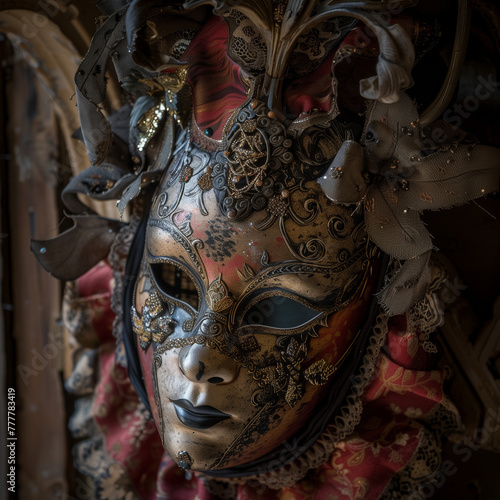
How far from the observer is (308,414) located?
0.93 meters

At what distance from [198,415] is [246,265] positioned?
0.71 ft

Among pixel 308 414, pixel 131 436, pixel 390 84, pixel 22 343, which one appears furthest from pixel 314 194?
pixel 22 343

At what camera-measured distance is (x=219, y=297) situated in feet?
2.67

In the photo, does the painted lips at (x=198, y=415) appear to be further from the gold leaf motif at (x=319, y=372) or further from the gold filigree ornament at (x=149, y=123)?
the gold filigree ornament at (x=149, y=123)

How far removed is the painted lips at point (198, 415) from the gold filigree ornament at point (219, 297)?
0.14 meters

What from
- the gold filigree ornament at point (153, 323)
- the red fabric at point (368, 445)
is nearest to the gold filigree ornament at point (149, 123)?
the gold filigree ornament at point (153, 323)

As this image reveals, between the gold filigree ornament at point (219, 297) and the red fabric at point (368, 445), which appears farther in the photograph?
the red fabric at point (368, 445)

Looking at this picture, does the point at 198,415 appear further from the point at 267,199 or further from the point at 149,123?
the point at 149,123

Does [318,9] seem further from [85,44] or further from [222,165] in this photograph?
[85,44]

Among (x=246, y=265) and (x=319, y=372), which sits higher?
(x=246, y=265)

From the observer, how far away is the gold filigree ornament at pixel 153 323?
0.88 metres

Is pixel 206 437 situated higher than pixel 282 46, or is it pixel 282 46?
pixel 282 46

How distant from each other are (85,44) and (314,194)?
649 millimetres

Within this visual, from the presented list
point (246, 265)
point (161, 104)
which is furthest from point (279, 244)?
point (161, 104)
